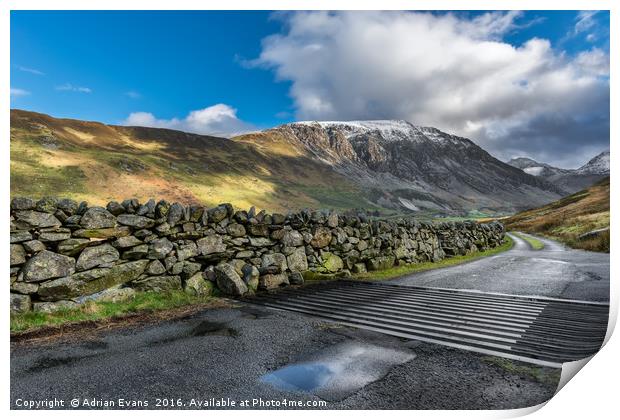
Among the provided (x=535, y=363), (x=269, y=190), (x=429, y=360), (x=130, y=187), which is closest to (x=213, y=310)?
(x=429, y=360)

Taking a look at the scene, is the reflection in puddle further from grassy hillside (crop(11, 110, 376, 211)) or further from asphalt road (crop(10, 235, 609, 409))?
grassy hillside (crop(11, 110, 376, 211))

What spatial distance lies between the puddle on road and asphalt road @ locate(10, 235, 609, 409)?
0.01 metres

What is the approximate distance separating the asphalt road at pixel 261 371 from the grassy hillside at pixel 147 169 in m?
52.4

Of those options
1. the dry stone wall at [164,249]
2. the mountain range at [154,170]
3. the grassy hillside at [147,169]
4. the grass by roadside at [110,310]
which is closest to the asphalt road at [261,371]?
the grass by roadside at [110,310]

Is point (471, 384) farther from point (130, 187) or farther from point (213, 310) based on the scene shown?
point (130, 187)

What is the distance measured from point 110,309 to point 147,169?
96.8 metres

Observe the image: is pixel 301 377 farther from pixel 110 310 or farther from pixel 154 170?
pixel 154 170

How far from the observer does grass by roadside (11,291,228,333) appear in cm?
552

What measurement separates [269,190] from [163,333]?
118670 mm

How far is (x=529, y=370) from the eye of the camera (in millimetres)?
3984
